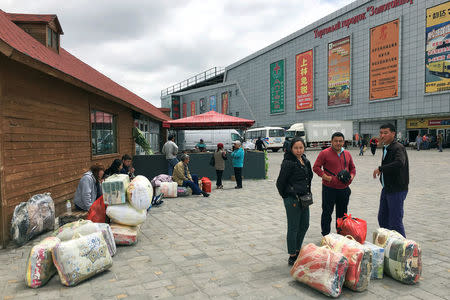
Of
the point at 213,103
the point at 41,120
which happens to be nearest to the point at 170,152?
the point at 41,120

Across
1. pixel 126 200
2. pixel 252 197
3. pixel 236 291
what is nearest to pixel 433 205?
pixel 252 197

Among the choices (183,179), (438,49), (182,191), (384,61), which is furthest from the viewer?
(384,61)

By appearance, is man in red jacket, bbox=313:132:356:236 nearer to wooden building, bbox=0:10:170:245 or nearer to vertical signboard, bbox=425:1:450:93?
wooden building, bbox=0:10:170:245

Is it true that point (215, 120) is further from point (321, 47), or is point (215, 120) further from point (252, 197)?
point (321, 47)

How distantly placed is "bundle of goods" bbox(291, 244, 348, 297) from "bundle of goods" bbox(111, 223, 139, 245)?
2669 millimetres

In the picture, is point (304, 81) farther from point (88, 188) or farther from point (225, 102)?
point (88, 188)

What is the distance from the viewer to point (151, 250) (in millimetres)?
4891

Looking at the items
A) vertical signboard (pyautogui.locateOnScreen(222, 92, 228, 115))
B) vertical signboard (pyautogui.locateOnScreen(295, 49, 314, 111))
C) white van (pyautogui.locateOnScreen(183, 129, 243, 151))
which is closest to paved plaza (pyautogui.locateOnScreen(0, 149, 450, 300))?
white van (pyautogui.locateOnScreen(183, 129, 243, 151))

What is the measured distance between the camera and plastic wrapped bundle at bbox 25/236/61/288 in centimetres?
366

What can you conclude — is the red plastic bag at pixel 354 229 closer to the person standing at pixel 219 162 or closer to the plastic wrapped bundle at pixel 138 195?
the plastic wrapped bundle at pixel 138 195

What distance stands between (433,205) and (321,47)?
3749 cm

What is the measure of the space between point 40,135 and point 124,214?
8.19 feet

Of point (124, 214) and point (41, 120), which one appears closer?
point (124, 214)

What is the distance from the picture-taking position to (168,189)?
30.7 ft
